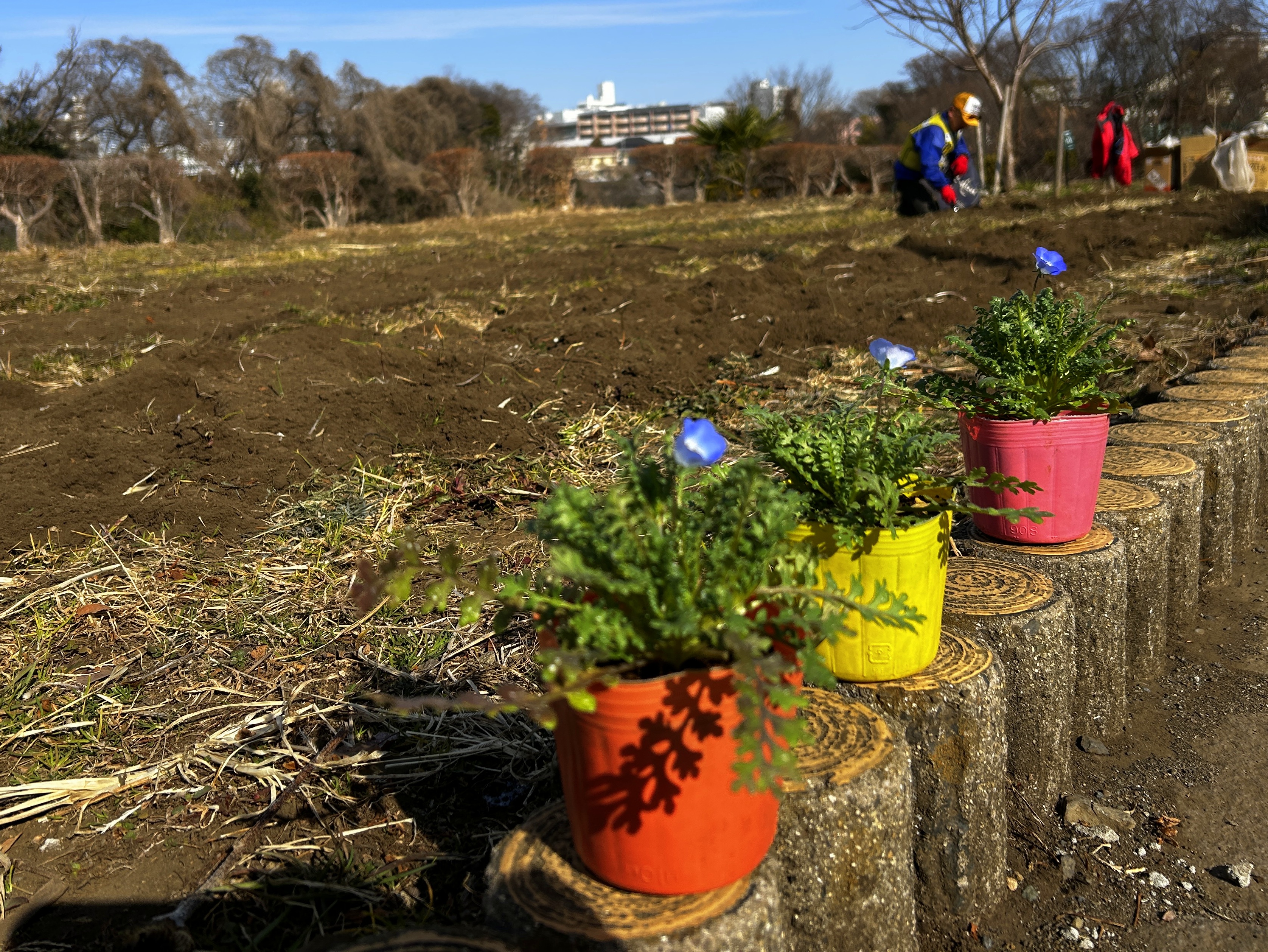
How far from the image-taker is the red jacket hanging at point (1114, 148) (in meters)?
17.4

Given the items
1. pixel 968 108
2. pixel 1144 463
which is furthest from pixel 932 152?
pixel 1144 463

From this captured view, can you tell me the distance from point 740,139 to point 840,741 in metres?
28.2

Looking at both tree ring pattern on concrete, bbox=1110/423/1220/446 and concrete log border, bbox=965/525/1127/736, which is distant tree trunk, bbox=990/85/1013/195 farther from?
concrete log border, bbox=965/525/1127/736

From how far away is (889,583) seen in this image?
1.77 meters

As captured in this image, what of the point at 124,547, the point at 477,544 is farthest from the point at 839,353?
the point at 124,547

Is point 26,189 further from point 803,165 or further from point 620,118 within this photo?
point 620,118

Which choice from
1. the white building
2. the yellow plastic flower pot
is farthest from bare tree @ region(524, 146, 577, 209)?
the white building

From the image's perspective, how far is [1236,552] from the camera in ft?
12.5

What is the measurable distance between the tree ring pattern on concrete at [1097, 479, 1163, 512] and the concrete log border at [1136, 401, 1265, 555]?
765 mm

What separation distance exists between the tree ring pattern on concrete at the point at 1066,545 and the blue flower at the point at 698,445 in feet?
4.98

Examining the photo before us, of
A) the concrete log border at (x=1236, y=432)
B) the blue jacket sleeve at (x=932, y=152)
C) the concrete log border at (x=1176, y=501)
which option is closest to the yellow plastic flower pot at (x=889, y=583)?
the concrete log border at (x=1176, y=501)

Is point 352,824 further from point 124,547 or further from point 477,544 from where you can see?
point 124,547

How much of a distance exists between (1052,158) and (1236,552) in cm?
2534

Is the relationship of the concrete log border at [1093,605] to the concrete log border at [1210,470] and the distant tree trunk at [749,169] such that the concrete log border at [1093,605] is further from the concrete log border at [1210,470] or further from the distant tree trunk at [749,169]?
the distant tree trunk at [749,169]
